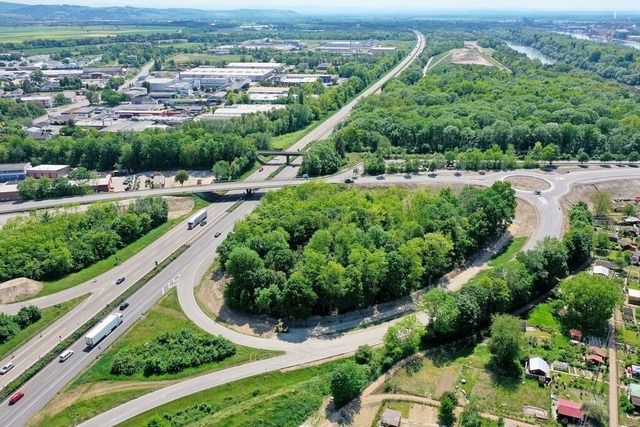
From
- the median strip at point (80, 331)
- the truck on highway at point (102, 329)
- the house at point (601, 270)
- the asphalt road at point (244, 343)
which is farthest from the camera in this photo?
the house at point (601, 270)

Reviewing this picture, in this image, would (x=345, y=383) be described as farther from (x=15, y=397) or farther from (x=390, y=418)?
(x=15, y=397)

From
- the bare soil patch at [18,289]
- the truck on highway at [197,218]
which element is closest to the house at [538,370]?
the truck on highway at [197,218]

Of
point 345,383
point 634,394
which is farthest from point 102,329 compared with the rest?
point 634,394

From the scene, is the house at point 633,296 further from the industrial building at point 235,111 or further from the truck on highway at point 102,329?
the industrial building at point 235,111

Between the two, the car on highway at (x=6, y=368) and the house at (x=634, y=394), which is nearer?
the house at (x=634, y=394)

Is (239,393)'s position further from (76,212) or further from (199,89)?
(199,89)

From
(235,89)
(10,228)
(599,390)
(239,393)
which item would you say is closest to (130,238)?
(10,228)

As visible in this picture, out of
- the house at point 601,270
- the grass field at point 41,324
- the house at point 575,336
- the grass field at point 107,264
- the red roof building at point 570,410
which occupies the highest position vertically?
the house at point 601,270

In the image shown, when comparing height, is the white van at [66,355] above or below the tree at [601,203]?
below
